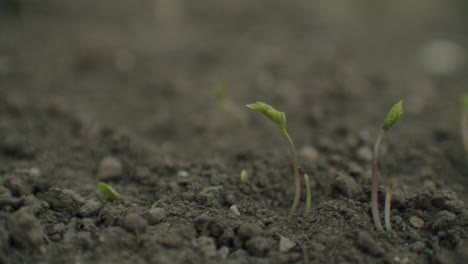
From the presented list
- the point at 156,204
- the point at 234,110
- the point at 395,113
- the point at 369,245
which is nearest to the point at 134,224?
the point at 156,204

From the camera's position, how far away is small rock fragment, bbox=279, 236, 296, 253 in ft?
4.28

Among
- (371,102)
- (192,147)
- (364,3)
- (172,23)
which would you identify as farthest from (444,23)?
(192,147)

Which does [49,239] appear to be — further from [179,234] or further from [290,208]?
[290,208]

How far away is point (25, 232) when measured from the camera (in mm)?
1228

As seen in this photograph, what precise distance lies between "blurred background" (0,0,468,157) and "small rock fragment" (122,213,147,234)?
30.3 inches

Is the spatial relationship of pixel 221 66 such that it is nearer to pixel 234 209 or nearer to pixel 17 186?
pixel 234 209

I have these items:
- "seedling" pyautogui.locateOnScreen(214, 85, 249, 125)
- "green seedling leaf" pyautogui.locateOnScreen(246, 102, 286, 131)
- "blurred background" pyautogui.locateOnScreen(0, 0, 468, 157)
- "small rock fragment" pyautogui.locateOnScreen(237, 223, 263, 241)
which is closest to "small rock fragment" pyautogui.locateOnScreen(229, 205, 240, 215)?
"small rock fragment" pyautogui.locateOnScreen(237, 223, 263, 241)

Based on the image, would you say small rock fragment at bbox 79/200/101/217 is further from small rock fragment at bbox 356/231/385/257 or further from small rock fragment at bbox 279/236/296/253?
small rock fragment at bbox 356/231/385/257

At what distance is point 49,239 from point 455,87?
2718 mm

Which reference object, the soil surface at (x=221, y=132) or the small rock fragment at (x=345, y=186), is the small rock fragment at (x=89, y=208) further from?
the small rock fragment at (x=345, y=186)

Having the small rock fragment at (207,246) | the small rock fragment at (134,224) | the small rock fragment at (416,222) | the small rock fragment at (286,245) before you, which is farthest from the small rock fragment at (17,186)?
the small rock fragment at (416,222)

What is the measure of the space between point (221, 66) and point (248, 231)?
1.80 metres

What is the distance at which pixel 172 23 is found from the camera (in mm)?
3508

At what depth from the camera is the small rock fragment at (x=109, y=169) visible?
1.82 m
